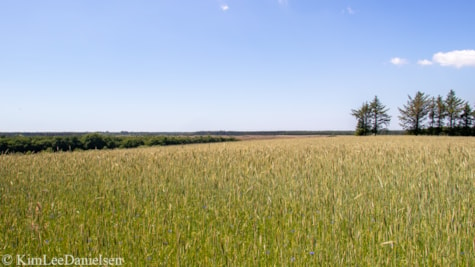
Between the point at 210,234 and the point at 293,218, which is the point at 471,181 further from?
the point at 210,234

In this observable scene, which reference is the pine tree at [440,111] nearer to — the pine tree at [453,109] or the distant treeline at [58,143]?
the pine tree at [453,109]

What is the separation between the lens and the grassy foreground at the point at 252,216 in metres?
2.37

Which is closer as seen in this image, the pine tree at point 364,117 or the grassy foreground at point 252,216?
the grassy foreground at point 252,216

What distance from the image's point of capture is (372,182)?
384cm

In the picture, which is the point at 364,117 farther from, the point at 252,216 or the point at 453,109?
the point at 252,216

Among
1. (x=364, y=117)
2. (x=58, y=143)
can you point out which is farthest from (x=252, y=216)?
(x=364, y=117)

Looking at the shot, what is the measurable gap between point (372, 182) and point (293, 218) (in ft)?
4.98

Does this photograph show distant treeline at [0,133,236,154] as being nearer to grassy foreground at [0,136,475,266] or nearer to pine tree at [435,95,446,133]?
grassy foreground at [0,136,475,266]

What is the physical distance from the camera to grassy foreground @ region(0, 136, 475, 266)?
2.37 m

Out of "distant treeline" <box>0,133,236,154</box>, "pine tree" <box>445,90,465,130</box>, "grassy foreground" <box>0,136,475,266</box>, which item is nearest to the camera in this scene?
"grassy foreground" <box>0,136,475,266</box>

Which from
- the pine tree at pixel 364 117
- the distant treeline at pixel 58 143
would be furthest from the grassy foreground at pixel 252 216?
the pine tree at pixel 364 117

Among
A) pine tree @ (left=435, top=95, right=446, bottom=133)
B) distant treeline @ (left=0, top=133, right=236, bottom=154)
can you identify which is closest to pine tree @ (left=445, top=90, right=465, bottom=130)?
pine tree @ (left=435, top=95, right=446, bottom=133)

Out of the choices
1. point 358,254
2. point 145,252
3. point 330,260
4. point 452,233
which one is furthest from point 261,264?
point 452,233

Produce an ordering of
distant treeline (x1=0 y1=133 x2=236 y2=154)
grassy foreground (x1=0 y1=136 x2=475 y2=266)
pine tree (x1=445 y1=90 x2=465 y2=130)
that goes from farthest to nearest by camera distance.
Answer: pine tree (x1=445 y1=90 x2=465 y2=130), distant treeline (x1=0 y1=133 x2=236 y2=154), grassy foreground (x1=0 y1=136 x2=475 y2=266)
